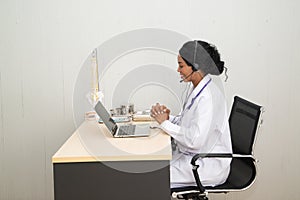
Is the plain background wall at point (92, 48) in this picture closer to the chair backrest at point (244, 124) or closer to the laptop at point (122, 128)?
the chair backrest at point (244, 124)

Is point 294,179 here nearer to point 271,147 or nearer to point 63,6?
point 271,147

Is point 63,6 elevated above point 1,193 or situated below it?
above

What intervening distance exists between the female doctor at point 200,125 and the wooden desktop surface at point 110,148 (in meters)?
0.13

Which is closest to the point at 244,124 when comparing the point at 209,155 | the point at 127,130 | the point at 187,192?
the point at 209,155

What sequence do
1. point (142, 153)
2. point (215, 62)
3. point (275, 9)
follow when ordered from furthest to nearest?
1. point (275, 9)
2. point (215, 62)
3. point (142, 153)

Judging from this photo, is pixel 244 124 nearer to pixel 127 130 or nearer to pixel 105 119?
pixel 127 130

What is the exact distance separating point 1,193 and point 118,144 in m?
1.59

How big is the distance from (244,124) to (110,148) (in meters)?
0.88

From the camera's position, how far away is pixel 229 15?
125 inches

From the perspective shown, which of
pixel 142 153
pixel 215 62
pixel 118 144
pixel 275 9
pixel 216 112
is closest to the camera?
pixel 142 153

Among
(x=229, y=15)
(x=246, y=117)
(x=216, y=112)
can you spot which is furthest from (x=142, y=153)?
(x=229, y=15)

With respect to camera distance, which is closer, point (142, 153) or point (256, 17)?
point (142, 153)

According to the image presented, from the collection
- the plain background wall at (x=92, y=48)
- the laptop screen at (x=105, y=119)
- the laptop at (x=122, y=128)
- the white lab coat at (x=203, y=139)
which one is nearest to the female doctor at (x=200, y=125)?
the white lab coat at (x=203, y=139)

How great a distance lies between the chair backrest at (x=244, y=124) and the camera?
239cm
